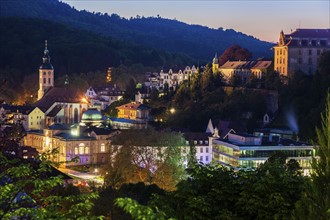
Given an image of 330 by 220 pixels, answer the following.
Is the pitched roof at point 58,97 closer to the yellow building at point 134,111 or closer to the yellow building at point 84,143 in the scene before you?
the yellow building at point 134,111

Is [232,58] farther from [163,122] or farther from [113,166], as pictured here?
[113,166]

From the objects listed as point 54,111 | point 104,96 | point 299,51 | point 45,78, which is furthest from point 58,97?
point 299,51

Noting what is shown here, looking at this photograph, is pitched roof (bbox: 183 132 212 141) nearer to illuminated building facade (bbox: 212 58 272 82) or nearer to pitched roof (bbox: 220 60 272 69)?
illuminated building facade (bbox: 212 58 272 82)

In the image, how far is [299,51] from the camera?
63844mm

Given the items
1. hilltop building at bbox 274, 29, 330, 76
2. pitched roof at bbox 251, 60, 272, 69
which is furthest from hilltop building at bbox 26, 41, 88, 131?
hilltop building at bbox 274, 29, 330, 76

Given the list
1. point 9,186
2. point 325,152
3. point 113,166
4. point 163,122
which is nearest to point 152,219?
point 9,186

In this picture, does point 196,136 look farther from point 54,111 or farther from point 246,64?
point 54,111

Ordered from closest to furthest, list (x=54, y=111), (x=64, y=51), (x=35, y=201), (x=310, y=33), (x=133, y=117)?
(x=35, y=201), (x=310, y=33), (x=133, y=117), (x=54, y=111), (x=64, y=51)

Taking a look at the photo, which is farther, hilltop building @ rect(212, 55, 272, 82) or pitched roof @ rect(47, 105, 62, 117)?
pitched roof @ rect(47, 105, 62, 117)

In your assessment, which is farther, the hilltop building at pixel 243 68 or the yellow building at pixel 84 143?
the hilltop building at pixel 243 68

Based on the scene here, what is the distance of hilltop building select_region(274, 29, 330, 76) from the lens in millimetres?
63688

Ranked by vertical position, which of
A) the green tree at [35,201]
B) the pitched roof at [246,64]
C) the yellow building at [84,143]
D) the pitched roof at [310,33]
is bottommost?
the yellow building at [84,143]

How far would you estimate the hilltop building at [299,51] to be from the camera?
6369cm

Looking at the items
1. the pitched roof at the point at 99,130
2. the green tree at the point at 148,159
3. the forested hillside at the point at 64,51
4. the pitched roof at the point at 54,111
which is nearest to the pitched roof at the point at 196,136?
the pitched roof at the point at 99,130
